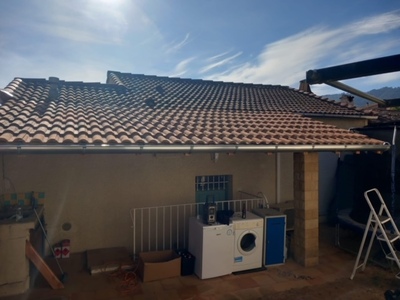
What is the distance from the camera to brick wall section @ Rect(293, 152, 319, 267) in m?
7.22

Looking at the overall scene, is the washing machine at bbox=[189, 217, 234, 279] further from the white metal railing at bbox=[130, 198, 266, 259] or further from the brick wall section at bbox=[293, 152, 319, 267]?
the brick wall section at bbox=[293, 152, 319, 267]

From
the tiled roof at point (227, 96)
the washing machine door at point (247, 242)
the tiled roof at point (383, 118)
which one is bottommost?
the washing machine door at point (247, 242)

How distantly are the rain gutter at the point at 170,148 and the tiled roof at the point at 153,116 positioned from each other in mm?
82

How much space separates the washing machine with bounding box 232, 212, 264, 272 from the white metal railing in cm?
107

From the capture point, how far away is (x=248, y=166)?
9.36 m

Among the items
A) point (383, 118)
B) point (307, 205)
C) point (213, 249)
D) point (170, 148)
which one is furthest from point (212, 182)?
point (383, 118)

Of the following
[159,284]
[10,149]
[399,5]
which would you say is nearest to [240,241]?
[159,284]

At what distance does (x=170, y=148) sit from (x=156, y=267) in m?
2.77

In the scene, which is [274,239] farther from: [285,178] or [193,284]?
[285,178]

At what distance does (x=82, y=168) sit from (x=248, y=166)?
16.1 feet

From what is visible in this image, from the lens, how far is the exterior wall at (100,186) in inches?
286

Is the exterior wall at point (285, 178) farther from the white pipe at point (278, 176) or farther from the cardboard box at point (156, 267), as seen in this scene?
the cardboard box at point (156, 267)

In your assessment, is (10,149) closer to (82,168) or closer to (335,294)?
(82,168)

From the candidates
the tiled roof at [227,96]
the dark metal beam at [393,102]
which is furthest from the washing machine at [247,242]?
the dark metal beam at [393,102]
